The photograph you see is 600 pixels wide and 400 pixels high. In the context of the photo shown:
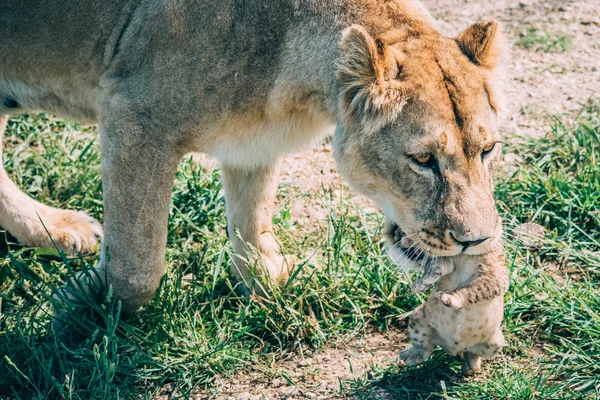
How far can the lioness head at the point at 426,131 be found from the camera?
3.42 m

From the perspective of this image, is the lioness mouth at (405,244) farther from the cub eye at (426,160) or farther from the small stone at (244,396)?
the small stone at (244,396)

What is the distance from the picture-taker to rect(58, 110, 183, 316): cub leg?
3936 millimetres

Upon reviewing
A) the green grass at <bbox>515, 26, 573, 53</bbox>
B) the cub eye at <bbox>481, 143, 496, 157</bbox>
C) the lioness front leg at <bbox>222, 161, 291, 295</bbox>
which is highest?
the cub eye at <bbox>481, 143, 496, 157</bbox>

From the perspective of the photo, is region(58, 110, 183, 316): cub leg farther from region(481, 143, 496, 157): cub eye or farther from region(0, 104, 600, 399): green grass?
region(481, 143, 496, 157): cub eye

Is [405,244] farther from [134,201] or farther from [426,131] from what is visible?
[134,201]

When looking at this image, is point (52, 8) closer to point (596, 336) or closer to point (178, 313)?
point (178, 313)

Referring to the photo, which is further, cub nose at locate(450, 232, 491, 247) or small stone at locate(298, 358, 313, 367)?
small stone at locate(298, 358, 313, 367)

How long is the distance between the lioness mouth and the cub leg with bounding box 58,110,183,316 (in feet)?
3.62

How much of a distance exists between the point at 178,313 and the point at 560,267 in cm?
215

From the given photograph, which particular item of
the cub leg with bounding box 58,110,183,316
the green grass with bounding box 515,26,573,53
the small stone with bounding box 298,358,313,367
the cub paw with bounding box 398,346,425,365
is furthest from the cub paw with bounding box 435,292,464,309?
the green grass with bounding box 515,26,573,53

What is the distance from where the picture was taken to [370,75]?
3.55 m

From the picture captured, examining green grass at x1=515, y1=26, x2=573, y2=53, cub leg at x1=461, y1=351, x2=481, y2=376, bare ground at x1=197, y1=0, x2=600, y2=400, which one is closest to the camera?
cub leg at x1=461, y1=351, x2=481, y2=376

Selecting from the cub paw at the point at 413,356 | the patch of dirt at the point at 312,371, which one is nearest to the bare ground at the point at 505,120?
the patch of dirt at the point at 312,371

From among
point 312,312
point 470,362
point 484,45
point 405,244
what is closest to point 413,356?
point 470,362
